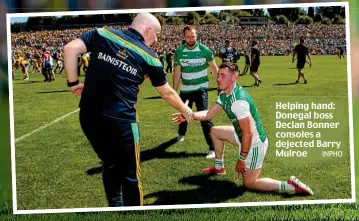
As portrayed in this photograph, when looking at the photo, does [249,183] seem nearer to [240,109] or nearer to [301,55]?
[240,109]

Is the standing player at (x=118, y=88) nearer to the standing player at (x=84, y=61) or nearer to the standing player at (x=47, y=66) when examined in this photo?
the standing player at (x=84, y=61)

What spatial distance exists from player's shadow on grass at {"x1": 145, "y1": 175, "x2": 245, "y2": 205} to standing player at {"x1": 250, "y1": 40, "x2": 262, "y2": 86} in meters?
0.80

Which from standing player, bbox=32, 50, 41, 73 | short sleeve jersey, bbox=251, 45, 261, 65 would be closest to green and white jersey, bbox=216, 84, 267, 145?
short sleeve jersey, bbox=251, 45, 261, 65

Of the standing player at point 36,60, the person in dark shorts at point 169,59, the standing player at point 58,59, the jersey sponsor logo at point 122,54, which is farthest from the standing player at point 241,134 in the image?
the standing player at point 36,60

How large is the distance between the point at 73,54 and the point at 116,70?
1.03 feet

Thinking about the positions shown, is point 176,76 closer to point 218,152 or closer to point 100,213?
point 218,152

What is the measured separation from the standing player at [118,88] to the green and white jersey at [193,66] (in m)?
0.21

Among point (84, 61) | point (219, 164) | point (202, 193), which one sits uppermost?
point (84, 61)

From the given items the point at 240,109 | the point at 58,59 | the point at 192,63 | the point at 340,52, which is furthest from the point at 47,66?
the point at 340,52

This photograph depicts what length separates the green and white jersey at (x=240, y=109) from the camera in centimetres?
372

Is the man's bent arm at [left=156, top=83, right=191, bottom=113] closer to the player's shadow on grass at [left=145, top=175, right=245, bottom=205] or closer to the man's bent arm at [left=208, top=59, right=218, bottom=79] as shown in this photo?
the man's bent arm at [left=208, top=59, right=218, bottom=79]

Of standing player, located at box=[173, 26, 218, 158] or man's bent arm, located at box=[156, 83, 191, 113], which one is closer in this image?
man's bent arm, located at box=[156, 83, 191, 113]

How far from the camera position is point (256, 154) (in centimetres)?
379

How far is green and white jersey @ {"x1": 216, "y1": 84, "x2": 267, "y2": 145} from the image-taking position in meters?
3.72
